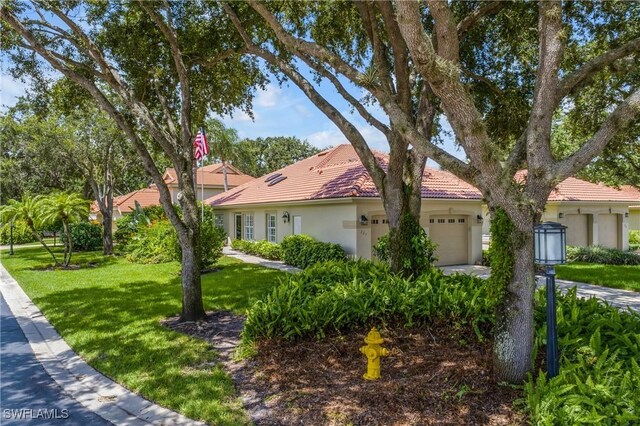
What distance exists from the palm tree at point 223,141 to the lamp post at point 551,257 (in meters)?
30.1

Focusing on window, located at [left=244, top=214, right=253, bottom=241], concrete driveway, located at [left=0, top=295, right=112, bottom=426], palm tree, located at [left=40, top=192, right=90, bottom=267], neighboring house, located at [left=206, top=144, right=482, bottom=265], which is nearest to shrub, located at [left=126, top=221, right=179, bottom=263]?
palm tree, located at [left=40, top=192, right=90, bottom=267]

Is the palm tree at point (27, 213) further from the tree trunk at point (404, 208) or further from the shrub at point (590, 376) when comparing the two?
the shrub at point (590, 376)

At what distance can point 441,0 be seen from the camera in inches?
170

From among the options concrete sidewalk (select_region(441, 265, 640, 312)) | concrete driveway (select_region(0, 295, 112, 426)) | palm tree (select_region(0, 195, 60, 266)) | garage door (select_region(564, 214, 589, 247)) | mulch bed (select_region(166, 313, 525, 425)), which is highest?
palm tree (select_region(0, 195, 60, 266))

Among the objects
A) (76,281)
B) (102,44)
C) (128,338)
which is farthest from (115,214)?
(128,338)

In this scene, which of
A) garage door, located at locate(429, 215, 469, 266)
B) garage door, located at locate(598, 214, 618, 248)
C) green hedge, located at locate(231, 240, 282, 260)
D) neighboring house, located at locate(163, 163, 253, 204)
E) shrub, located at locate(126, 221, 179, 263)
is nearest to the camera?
garage door, located at locate(429, 215, 469, 266)

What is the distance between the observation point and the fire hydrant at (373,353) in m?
4.73

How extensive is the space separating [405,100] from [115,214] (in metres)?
36.5

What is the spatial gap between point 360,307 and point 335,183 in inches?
371

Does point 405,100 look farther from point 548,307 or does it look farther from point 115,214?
point 115,214

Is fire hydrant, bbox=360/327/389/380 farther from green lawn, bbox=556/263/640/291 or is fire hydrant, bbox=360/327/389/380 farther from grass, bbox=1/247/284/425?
green lawn, bbox=556/263/640/291

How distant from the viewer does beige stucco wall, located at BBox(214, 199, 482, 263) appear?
13.9m

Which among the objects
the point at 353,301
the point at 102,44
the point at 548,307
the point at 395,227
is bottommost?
the point at 353,301

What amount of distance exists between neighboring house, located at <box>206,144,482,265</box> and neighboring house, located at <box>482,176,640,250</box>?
2.56 metres
